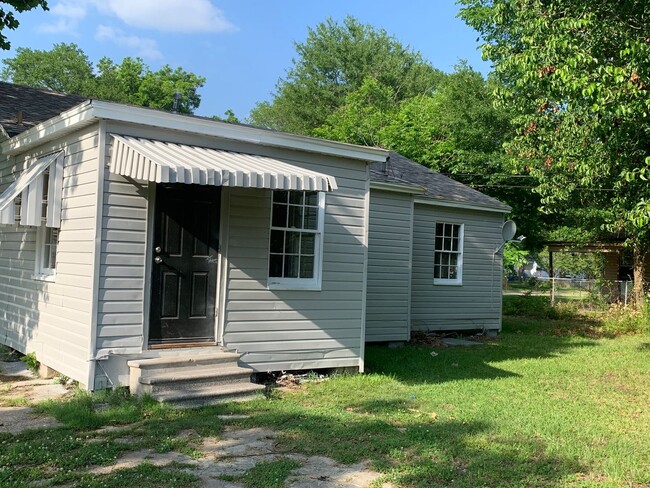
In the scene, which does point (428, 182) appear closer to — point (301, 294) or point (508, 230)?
point (508, 230)

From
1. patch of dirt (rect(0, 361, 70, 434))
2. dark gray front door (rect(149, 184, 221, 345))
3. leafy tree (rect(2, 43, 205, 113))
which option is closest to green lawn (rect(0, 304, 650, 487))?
patch of dirt (rect(0, 361, 70, 434))

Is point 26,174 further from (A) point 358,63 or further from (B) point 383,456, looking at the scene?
(A) point 358,63

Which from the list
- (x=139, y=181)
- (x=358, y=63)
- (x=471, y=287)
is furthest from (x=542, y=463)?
(x=358, y=63)

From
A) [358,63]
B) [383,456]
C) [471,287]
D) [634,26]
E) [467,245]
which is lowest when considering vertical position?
[383,456]

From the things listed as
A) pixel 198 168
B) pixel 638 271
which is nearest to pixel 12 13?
pixel 198 168

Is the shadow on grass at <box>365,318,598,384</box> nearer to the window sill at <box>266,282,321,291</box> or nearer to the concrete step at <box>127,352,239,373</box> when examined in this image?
the window sill at <box>266,282,321,291</box>

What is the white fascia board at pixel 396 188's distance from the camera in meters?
11.5

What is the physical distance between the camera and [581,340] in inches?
553

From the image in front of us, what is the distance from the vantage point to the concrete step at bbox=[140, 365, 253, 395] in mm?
6383

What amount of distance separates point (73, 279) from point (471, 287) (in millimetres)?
9999

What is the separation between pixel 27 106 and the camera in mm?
10547

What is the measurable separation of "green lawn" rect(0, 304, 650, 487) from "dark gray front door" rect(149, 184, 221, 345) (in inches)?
44.5

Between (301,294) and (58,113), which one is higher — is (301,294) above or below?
below

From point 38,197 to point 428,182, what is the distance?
31.4ft
